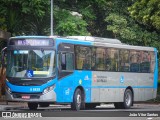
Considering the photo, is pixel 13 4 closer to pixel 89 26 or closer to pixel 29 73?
pixel 89 26

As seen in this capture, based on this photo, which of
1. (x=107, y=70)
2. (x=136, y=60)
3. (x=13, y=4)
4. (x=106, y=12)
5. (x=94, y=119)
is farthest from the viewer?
(x=106, y=12)

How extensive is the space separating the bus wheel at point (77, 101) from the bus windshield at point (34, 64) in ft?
6.01

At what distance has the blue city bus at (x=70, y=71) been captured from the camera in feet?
79.8

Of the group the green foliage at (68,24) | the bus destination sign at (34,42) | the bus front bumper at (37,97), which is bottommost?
the bus front bumper at (37,97)

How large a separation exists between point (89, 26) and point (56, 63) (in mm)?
25650

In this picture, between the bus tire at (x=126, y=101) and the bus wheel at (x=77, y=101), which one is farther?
the bus tire at (x=126, y=101)

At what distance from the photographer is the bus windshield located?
24281 millimetres

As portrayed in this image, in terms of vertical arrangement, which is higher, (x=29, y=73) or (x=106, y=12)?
(x=106, y=12)

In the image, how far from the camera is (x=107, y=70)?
28.6 metres

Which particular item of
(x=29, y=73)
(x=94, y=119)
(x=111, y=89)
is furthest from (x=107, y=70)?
(x=94, y=119)

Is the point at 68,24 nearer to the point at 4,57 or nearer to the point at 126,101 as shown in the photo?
the point at 126,101

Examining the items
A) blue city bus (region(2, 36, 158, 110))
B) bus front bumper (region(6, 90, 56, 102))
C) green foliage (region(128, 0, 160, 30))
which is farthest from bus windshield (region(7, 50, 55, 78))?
green foliage (region(128, 0, 160, 30))

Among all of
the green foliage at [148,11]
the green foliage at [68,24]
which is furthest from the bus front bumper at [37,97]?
the green foliage at [68,24]

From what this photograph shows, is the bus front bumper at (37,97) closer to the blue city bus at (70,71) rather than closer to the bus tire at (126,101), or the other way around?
the blue city bus at (70,71)
